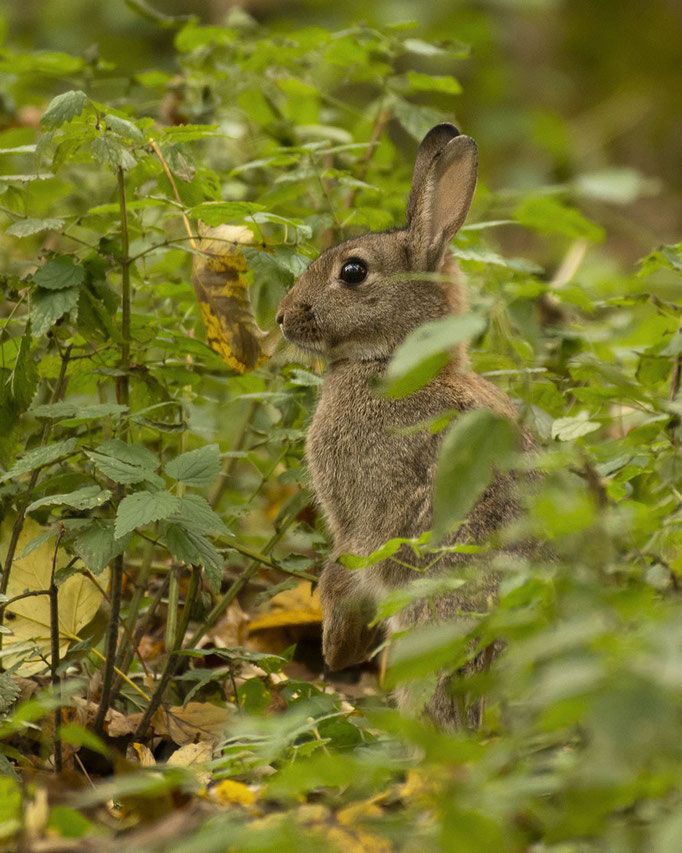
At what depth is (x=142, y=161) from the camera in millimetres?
3322

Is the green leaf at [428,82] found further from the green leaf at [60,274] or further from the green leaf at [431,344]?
the green leaf at [431,344]

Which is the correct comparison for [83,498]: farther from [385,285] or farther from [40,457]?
[385,285]

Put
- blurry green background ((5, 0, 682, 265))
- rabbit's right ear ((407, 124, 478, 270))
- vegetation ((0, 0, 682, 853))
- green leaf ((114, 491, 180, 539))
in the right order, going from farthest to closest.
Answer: blurry green background ((5, 0, 682, 265))
rabbit's right ear ((407, 124, 478, 270))
green leaf ((114, 491, 180, 539))
vegetation ((0, 0, 682, 853))

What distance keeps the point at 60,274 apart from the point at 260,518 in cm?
198

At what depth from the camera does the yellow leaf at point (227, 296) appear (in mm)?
Result: 3553

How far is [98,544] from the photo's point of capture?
2.81 metres

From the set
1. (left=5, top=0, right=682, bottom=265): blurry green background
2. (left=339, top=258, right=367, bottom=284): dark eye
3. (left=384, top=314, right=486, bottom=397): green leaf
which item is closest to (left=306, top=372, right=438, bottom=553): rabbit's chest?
(left=339, top=258, right=367, bottom=284): dark eye

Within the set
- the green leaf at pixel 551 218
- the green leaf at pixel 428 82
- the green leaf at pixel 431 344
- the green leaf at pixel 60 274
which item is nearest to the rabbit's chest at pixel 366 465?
the green leaf at pixel 551 218

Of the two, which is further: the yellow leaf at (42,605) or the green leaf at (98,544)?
the yellow leaf at (42,605)

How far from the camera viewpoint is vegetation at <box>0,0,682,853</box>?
1.61 m

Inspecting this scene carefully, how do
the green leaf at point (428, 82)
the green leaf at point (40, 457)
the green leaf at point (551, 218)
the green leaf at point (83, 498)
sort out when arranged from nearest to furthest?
the green leaf at point (83, 498), the green leaf at point (40, 457), the green leaf at point (551, 218), the green leaf at point (428, 82)

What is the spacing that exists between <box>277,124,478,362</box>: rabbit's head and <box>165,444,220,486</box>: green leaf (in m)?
0.99

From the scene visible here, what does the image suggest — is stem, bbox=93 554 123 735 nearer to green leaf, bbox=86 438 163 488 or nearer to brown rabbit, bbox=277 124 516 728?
green leaf, bbox=86 438 163 488

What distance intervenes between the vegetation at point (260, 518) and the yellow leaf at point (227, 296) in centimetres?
1
